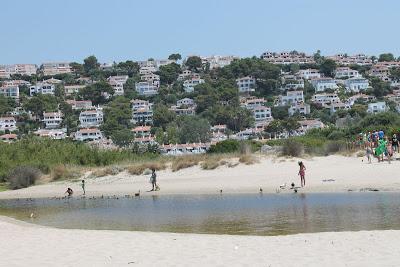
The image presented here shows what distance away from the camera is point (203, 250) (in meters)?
13.8

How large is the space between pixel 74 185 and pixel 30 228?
19408mm

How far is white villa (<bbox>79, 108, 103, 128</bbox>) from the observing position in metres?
134

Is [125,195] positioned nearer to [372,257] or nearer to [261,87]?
[372,257]

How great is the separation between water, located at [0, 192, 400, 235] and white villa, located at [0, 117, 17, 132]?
102 metres

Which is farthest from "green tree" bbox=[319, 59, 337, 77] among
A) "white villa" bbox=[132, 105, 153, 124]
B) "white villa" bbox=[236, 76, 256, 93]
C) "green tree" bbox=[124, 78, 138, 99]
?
"white villa" bbox=[132, 105, 153, 124]

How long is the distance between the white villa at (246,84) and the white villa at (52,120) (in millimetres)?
43557

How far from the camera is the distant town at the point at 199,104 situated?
108938 millimetres

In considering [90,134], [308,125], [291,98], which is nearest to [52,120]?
[90,134]

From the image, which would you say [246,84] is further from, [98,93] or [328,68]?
[328,68]

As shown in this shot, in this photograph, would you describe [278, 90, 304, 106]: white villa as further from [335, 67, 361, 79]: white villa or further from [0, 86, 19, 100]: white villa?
[0, 86, 19, 100]: white villa

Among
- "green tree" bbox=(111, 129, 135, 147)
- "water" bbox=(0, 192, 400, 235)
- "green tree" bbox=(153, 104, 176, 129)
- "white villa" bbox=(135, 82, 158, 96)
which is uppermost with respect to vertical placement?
"white villa" bbox=(135, 82, 158, 96)

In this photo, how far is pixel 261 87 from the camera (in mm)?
164875

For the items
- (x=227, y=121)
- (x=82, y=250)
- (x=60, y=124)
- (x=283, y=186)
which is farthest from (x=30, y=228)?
(x=60, y=124)

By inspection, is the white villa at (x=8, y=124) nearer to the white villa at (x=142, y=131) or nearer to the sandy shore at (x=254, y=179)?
the white villa at (x=142, y=131)
